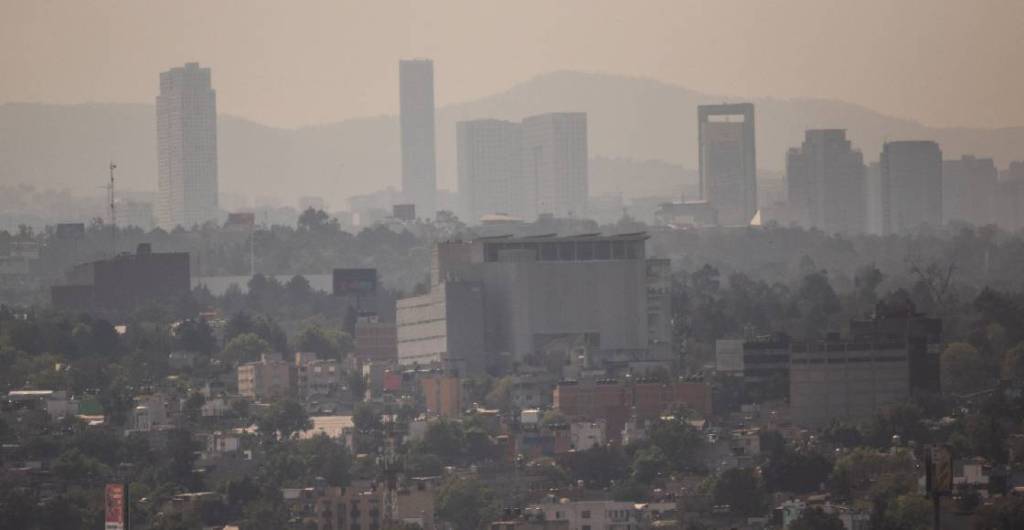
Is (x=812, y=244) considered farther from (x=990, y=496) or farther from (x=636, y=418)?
(x=990, y=496)

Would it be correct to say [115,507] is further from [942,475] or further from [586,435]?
[586,435]

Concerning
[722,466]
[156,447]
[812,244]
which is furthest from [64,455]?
[812,244]

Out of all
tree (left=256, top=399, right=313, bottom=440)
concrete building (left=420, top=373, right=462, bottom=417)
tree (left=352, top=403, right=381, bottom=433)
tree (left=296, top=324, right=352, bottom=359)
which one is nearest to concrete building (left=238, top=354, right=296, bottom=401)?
concrete building (left=420, top=373, right=462, bottom=417)

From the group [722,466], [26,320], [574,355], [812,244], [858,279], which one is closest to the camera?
[722,466]

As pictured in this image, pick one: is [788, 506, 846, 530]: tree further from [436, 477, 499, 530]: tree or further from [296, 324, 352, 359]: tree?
[296, 324, 352, 359]: tree

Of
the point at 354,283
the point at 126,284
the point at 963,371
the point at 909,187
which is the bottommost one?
the point at 963,371

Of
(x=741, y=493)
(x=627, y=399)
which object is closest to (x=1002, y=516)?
(x=741, y=493)

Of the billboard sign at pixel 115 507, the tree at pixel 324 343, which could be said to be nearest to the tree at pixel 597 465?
the billboard sign at pixel 115 507
